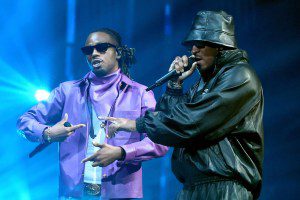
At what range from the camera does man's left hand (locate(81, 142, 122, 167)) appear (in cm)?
340

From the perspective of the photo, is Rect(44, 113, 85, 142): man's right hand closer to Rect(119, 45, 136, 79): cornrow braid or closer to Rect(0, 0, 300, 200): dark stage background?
Rect(119, 45, 136, 79): cornrow braid

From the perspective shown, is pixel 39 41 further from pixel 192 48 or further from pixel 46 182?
pixel 192 48

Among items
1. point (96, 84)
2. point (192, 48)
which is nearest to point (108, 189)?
point (96, 84)

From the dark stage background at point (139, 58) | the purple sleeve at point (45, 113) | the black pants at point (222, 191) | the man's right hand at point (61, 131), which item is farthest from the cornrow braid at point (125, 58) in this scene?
the black pants at point (222, 191)

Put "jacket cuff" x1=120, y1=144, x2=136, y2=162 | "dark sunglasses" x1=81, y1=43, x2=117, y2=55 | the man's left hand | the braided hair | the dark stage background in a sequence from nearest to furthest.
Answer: the man's left hand < "jacket cuff" x1=120, y1=144, x2=136, y2=162 < "dark sunglasses" x1=81, y1=43, x2=117, y2=55 < the braided hair < the dark stage background

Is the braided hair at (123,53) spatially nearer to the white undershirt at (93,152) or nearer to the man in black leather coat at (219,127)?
the white undershirt at (93,152)

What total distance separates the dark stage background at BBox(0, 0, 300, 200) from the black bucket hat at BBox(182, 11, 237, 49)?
7.64 ft

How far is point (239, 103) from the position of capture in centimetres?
265

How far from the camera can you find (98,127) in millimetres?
3818

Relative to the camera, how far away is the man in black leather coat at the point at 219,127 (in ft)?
8.66

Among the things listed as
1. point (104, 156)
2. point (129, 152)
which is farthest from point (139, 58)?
point (104, 156)

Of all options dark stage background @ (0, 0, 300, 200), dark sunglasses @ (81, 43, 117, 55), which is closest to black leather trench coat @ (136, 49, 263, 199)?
dark sunglasses @ (81, 43, 117, 55)

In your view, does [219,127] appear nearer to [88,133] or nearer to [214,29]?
[214,29]

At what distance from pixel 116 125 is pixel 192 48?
72 cm
